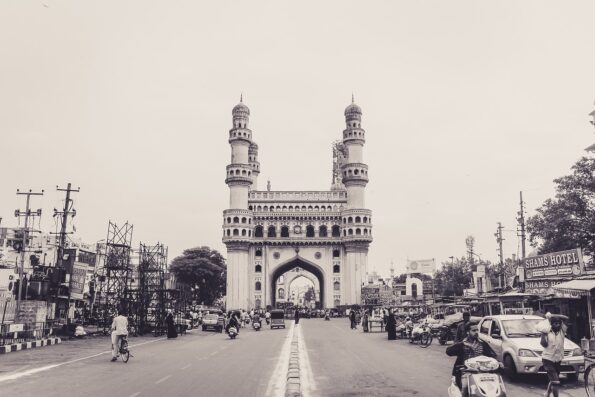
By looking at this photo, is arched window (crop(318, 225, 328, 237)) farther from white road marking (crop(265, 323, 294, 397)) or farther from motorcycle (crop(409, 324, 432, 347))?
white road marking (crop(265, 323, 294, 397))

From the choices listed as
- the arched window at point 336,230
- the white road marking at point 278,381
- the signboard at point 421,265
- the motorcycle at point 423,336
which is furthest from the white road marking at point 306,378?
the signboard at point 421,265

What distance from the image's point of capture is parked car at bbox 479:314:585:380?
11.4m

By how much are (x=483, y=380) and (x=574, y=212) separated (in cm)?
2477

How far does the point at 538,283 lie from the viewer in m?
24.4

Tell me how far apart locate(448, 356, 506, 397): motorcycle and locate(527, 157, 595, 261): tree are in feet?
78.5

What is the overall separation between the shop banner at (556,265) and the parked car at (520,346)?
946 cm

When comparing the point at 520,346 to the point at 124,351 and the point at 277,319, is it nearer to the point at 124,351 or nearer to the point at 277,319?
the point at 124,351

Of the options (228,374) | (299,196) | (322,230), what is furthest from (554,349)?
(299,196)

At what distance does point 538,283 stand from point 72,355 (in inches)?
734

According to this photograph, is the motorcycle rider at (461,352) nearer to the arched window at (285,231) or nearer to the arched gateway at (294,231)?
the arched gateway at (294,231)

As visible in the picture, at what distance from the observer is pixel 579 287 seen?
56.3 feet

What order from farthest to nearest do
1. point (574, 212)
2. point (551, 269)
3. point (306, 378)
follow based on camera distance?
point (574, 212) → point (551, 269) → point (306, 378)

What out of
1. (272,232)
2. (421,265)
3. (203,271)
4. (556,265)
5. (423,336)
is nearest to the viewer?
(423,336)

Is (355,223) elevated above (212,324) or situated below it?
above
